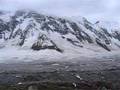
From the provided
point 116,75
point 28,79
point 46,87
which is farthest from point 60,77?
point 46,87

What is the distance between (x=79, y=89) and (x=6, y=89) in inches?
1040

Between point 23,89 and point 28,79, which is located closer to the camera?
point 23,89

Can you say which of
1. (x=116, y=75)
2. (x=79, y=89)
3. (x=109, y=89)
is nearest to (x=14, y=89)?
(x=79, y=89)

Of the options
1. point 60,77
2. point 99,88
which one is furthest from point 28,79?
point 99,88

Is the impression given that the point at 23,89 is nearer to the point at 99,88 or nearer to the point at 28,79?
the point at 99,88

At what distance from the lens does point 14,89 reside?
125125 mm

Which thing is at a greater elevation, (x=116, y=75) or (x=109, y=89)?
(x=109, y=89)

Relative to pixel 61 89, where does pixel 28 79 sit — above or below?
below

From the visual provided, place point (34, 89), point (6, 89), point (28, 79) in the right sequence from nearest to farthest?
point (34, 89) < point (6, 89) < point (28, 79)

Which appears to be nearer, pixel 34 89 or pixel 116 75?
pixel 34 89

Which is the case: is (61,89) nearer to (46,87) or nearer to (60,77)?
(46,87)

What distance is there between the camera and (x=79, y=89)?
128 m

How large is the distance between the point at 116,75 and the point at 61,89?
2743 inches

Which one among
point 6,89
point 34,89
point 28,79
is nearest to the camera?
point 34,89
